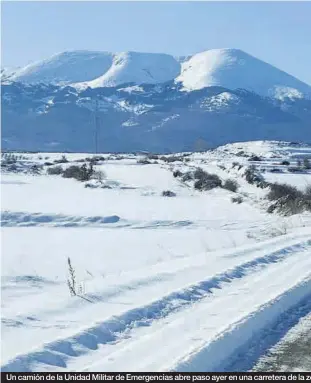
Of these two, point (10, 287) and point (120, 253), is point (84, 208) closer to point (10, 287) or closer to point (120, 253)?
point (120, 253)

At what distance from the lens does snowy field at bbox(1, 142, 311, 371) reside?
6.29 metres

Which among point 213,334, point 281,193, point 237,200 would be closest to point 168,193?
point 237,200

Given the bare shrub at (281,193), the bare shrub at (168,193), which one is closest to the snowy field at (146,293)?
the bare shrub at (281,193)

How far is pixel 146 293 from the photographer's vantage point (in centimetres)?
918

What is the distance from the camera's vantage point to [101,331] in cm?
701

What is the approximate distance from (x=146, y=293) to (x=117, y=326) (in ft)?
6.38

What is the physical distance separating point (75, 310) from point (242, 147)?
4492 inches

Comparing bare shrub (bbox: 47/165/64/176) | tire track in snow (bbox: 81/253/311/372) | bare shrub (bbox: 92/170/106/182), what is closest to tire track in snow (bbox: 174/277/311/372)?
tire track in snow (bbox: 81/253/311/372)

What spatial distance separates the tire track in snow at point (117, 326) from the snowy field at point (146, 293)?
0.01m

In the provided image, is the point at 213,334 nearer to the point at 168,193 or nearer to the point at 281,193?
the point at 281,193

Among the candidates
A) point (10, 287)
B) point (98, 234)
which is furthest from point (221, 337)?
point (98, 234)

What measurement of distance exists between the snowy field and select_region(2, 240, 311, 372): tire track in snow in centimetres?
1

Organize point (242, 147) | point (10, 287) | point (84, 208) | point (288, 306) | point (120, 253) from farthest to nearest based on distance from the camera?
point (242, 147), point (84, 208), point (120, 253), point (10, 287), point (288, 306)
